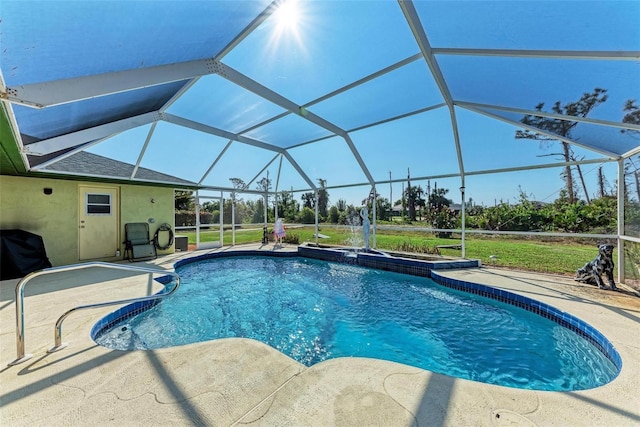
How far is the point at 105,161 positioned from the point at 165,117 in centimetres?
384

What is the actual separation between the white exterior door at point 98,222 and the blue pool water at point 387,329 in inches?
149

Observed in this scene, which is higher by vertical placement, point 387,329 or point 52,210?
point 52,210

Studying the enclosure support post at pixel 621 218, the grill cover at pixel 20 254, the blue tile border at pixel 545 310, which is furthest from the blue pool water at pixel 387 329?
the grill cover at pixel 20 254

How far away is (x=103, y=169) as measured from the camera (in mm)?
7422

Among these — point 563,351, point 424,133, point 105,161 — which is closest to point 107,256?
point 105,161

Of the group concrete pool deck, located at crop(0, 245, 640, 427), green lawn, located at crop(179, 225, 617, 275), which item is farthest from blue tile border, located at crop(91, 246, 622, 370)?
green lawn, located at crop(179, 225, 617, 275)

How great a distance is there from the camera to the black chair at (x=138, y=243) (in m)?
8.18

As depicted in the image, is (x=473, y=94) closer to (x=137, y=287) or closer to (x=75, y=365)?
(x=75, y=365)

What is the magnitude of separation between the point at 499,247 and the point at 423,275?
15.8 ft

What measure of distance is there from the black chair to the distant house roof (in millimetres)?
1694

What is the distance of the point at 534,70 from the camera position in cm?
355

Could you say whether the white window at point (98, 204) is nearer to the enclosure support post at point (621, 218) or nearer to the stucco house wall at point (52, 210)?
the stucco house wall at point (52, 210)

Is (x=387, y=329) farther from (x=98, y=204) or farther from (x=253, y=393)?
(x=98, y=204)

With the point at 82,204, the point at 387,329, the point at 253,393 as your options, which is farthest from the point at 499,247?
the point at 82,204
